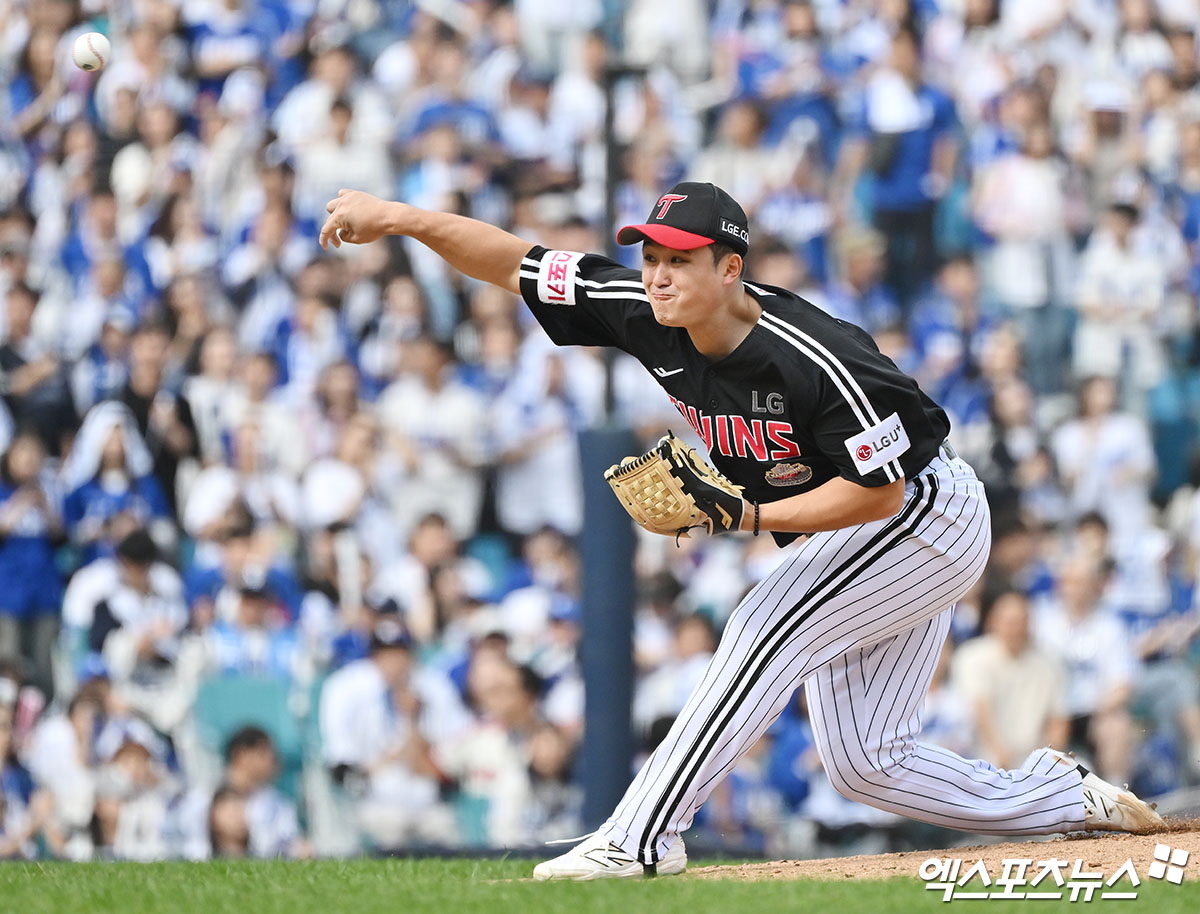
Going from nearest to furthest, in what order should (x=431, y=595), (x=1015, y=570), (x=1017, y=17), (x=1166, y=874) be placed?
(x=1166, y=874)
(x=1015, y=570)
(x=431, y=595)
(x=1017, y=17)

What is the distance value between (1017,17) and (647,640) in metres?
3.91

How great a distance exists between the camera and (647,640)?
293 inches

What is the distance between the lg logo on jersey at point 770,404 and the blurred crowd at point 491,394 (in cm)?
297

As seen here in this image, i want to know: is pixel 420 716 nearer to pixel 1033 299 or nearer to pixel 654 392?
pixel 654 392

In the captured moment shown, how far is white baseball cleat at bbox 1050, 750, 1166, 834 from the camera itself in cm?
455

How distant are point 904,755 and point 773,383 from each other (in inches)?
45.3

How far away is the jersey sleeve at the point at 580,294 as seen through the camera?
4.28 meters

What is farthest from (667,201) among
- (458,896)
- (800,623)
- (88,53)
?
(88,53)

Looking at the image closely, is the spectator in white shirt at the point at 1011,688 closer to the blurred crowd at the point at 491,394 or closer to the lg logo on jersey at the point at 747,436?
the blurred crowd at the point at 491,394

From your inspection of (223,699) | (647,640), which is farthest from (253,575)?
(647,640)

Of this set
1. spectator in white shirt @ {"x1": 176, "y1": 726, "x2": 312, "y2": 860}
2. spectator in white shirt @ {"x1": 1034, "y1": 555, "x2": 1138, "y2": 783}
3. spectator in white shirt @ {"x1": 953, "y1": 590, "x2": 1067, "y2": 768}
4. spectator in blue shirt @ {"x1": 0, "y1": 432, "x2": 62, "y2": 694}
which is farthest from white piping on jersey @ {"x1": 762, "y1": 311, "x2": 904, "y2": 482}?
spectator in blue shirt @ {"x1": 0, "y1": 432, "x2": 62, "y2": 694}

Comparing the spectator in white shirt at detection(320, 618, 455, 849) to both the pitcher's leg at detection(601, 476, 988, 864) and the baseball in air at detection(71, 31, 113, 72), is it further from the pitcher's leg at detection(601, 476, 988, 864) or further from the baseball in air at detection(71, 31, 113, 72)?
the pitcher's leg at detection(601, 476, 988, 864)

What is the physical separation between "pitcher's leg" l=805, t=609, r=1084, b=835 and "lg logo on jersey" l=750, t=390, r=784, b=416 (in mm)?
767

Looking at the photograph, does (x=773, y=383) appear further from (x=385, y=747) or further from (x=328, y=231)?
(x=385, y=747)
